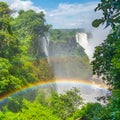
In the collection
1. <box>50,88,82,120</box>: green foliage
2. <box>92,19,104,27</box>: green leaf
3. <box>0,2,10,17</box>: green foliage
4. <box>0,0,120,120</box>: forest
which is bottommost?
<box>50,88,82,120</box>: green foliage

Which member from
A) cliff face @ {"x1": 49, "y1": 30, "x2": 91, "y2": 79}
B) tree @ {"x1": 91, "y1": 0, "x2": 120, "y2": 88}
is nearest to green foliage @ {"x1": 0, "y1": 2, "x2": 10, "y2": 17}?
tree @ {"x1": 91, "y1": 0, "x2": 120, "y2": 88}

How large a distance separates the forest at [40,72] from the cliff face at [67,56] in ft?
30.6

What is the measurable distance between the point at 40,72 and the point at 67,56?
20.5 m

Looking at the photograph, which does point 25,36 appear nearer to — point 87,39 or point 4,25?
point 4,25

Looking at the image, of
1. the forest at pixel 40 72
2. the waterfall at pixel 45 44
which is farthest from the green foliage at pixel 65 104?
the waterfall at pixel 45 44

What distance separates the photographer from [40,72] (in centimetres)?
4809

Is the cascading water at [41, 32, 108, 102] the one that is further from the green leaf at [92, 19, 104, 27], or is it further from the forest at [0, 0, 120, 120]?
the green leaf at [92, 19, 104, 27]

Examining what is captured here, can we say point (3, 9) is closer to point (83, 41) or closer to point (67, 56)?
point (67, 56)

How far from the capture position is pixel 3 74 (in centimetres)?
2516

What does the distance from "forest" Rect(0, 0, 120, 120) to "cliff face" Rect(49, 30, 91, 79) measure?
30.6ft

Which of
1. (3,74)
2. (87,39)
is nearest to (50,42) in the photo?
(87,39)

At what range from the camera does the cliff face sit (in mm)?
64188

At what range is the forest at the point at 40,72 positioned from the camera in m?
11.3

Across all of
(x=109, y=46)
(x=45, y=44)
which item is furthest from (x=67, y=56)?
(x=109, y=46)
